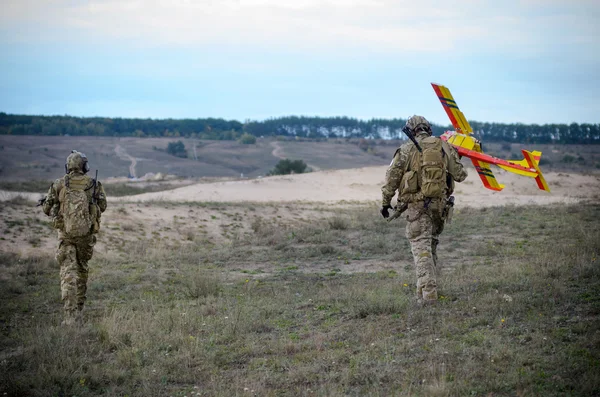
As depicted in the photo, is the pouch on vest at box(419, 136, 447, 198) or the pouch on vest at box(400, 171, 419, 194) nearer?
the pouch on vest at box(419, 136, 447, 198)

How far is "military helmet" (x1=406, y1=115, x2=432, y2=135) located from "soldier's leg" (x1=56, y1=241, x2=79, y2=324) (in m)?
5.10

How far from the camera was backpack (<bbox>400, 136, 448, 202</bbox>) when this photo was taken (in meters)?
7.79

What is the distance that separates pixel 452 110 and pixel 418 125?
9593 mm

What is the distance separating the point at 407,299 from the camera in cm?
786

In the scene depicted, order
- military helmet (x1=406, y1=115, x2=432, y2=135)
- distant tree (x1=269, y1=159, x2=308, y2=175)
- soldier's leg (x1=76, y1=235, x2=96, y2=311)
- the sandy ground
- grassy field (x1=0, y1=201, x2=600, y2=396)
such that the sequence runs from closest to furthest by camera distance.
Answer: grassy field (x1=0, y1=201, x2=600, y2=396)
military helmet (x1=406, y1=115, x2=432, y2=135)
soldier's leg (x1=76, y1=235, x2=96, y2=311)
the sandy ground
distant tree (x1=269, y1=159, x2=308, y2=175)

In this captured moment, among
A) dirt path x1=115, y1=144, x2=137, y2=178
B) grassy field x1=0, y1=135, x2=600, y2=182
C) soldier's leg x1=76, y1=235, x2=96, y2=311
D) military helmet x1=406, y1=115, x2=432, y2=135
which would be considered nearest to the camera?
military helmet x1=406, y1=115, x2=432, y2=135

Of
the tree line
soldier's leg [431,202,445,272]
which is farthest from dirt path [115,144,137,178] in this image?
soldier's leg [431,202,445,272]

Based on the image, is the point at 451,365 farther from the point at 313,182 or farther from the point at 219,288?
the point at 313,182

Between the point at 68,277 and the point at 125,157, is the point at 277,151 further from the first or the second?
the point at 68,277

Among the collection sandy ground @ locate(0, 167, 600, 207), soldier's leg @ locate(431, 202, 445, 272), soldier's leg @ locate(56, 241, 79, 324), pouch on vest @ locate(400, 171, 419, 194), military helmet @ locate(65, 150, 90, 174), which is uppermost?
military helmet @ locate(65, 150, 90, 174)

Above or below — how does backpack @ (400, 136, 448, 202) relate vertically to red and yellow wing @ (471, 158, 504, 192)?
above

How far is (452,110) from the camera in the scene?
56.1ft

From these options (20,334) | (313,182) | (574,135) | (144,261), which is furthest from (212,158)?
(20,334)

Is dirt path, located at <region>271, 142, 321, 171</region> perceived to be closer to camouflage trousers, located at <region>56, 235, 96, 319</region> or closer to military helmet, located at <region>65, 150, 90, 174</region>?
military helmet, located at <region>65, 150, 90, 174</region>
